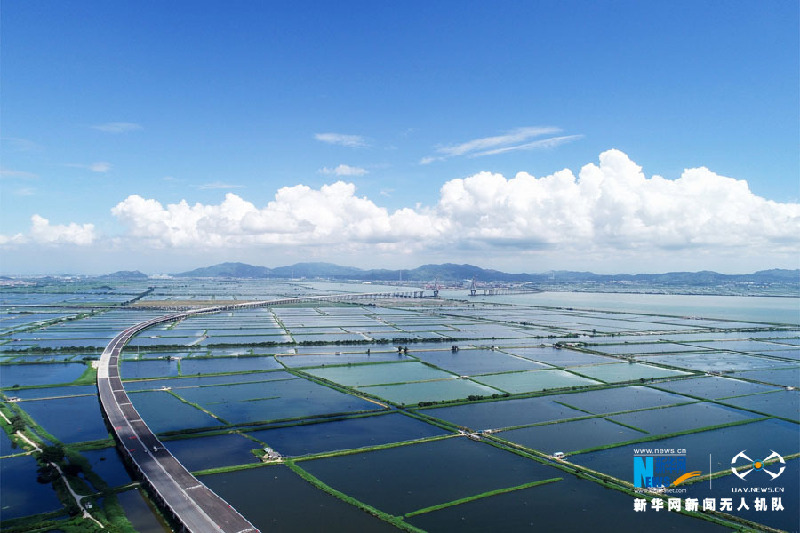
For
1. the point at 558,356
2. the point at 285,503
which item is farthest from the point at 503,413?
the point at 558,356

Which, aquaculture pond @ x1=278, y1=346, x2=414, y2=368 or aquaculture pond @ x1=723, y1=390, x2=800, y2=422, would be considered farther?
aquaculture pond @ x1=278, y1=346, x2=414, y2=368

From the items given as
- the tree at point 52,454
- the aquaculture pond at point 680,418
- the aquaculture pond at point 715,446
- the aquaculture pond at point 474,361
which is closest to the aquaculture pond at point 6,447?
the tree at point 52,454

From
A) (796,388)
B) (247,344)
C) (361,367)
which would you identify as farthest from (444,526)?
(247,344)

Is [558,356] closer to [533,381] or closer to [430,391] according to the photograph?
[533,381]

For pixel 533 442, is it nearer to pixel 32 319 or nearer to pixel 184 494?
pixel 184 494

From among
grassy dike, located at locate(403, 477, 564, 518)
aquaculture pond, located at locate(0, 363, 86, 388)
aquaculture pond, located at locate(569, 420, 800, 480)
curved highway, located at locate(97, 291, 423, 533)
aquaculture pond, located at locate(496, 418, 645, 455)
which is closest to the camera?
curved highway, located at locate(97, 291, 423, 533)

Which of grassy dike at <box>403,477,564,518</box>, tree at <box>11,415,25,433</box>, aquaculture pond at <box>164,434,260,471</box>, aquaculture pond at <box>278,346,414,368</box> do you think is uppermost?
tree at <box>11,415,25,433</box>

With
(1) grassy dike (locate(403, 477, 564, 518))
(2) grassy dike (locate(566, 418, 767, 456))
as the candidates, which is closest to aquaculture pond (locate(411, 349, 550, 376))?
(2) grassy dike (locate(566, 418, 767, 456))

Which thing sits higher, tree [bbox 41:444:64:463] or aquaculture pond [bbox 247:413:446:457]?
tree [bbox 41:444:64:463]

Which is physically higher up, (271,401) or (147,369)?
(147,369)

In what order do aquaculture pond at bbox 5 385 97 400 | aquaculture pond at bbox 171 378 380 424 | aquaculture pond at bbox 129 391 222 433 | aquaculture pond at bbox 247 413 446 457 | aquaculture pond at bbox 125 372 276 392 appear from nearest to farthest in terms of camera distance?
aquaculture pond at bbox 247 413 446 457
aquaculture pond at bbox 129 391 222 433
aquaculture pond at bbox 171 378 380 424
aquaculture pond at bbox 5 385 97 400
aquaculture pond at bbox 125 372 276 392

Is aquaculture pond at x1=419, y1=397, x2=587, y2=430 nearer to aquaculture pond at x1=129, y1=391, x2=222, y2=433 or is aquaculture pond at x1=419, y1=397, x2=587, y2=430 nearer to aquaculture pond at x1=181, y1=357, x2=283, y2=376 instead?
aquaculture pond at x1=129, y1=391, x2=222, y2=433
